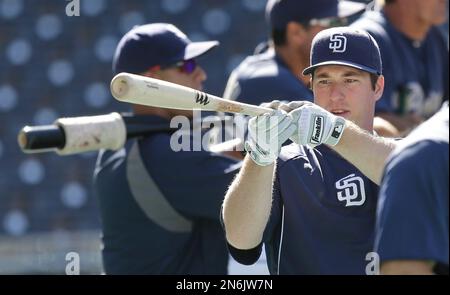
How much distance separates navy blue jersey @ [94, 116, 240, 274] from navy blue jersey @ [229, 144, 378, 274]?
0.72m

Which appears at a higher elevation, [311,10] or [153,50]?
[311,10]

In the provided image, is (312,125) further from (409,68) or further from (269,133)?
(409,68)

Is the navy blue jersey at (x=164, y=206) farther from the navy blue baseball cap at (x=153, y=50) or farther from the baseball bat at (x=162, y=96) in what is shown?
the baseball bat at (x=162, y=96)

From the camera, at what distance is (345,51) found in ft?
9.34

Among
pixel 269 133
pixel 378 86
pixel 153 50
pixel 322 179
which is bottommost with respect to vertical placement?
pixel 322 179

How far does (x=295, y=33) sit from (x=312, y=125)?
1.90 metres

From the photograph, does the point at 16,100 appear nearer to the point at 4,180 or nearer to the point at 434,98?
the point at 4,180

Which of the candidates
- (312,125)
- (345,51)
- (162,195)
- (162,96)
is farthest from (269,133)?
(162,195)

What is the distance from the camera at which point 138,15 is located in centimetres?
753

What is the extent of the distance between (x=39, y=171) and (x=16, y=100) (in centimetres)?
57

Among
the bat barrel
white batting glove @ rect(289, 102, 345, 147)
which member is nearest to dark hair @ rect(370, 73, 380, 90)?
white batting glove @ rect(289, 102, 345, 147)

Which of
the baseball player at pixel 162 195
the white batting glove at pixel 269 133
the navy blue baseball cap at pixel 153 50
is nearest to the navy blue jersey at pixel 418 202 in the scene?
the white batting glove at pixel 269 133

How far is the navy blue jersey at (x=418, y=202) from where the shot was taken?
201 cm
